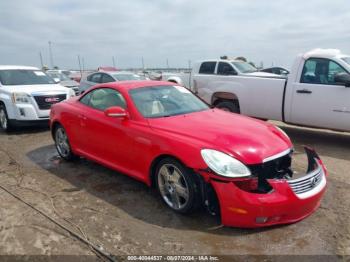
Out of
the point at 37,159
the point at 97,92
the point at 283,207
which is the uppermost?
the point at 97,92

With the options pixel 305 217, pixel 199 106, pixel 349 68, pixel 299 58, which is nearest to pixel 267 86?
pixel 299 58

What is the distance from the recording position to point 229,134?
A: 3.71 m

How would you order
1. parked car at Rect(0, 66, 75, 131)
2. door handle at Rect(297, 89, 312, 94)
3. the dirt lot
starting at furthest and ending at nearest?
parked car at Rect(0, 66, 75, 131)
door handle at Rect(297, 89, 312, 94)
the dirt lot

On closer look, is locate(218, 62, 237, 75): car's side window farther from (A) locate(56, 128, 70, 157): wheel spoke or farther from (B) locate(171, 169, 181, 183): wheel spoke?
(B) locate(171, 169, 181, 183): wheel spoke

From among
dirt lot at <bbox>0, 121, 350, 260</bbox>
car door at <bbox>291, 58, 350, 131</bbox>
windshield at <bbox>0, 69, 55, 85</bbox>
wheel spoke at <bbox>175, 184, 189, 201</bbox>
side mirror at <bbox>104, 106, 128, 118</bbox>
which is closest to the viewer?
dirt lot at <bbox>0, 121, 350, 260</bbox>

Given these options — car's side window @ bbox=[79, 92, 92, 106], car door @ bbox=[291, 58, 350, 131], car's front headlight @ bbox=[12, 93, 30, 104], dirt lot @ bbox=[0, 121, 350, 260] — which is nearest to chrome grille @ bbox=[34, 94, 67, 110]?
car's front headlight @ bbox=[12, 93, 30, 104]

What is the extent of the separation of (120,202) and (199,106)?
5.87ft

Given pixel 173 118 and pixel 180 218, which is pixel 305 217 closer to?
pixel 180 218

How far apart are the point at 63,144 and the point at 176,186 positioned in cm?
295

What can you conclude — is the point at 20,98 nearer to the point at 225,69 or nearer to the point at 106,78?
the point at 106,78

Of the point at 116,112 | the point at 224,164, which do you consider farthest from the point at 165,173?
the point at 116,112

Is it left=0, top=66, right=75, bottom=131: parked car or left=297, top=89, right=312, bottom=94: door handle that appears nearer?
left=297, top=89, right=312, bottom=94: door handle

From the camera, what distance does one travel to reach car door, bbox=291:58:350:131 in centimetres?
646

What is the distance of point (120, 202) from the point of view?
422 cm
